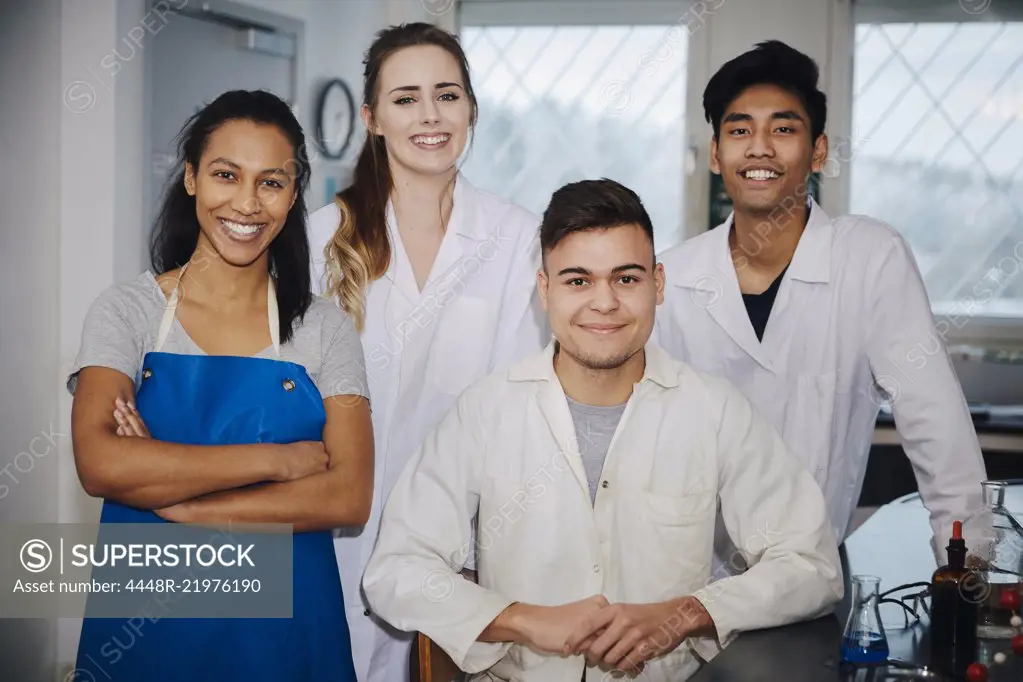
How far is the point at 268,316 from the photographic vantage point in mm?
1953

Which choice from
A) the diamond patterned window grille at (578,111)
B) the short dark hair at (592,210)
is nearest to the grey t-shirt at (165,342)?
the short dark hair at (592,210)

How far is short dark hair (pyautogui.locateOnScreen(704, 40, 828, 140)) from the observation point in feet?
7.17

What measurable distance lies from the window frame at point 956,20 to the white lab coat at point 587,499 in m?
2.39

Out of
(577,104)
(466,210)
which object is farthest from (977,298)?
(466,210)

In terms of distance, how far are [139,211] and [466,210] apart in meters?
1.02

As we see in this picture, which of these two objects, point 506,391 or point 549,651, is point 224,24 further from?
point 549,651

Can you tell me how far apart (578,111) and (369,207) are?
2.15m

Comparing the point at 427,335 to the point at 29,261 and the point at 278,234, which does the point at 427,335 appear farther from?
the point at 29,261

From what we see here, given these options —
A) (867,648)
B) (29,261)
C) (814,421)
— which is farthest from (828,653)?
(29,261)

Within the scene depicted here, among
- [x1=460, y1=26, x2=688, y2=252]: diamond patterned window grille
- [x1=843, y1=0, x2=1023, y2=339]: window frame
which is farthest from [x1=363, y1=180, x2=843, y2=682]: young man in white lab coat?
[x1=843, y1=0, x2=1023, y2=339]: window frame

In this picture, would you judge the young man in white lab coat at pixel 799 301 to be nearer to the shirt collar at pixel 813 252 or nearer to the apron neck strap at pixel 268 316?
the shirt collar at pixel 813 252

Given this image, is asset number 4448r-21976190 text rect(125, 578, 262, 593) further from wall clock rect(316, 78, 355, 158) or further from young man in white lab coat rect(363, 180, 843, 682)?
wall clock rect(316, 78, 355, 158)

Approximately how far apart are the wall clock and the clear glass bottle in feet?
8.31

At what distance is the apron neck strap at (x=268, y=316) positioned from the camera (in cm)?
187
